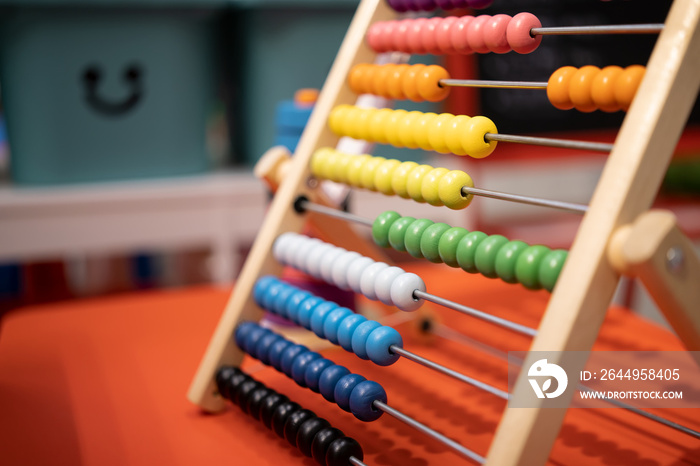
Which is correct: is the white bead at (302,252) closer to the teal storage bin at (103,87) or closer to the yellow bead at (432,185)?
the yellow bead at (432,185)

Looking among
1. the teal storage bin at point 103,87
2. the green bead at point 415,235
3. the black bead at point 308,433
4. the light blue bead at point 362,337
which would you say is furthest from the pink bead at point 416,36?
the teal storage bin at point 103,87

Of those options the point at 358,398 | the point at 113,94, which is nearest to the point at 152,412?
the point at 358,398

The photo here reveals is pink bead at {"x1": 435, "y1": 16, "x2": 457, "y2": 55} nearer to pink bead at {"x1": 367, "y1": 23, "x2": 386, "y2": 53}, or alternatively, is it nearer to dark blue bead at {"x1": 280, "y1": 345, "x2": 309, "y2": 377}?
pink bead at {"x1": 367, "y1": 23, "x2": 386, "y2": 53}

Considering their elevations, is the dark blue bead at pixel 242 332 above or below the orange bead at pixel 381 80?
below

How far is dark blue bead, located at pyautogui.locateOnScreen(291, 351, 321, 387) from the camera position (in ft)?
2.25

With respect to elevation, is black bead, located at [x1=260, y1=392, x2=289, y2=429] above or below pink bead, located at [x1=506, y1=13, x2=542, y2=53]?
below

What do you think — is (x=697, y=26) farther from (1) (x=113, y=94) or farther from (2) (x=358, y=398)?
(1) (x=113, y=94)

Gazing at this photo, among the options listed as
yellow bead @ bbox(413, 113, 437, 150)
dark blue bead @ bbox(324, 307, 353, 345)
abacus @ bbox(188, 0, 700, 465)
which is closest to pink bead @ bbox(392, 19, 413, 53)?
abacus @ bbox(188, 0, 700, 465)

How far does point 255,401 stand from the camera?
696 mm

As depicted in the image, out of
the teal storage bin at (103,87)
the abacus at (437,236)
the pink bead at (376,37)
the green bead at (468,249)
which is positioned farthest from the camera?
the teal storage bin at (103,87)

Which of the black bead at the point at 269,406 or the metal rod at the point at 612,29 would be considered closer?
the metal rod at the point at 612,29

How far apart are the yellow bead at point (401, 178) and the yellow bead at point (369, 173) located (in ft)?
0.11

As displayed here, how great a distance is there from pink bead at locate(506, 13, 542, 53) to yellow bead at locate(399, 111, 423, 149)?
129 millimetres

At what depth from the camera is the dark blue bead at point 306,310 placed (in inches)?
28.3
